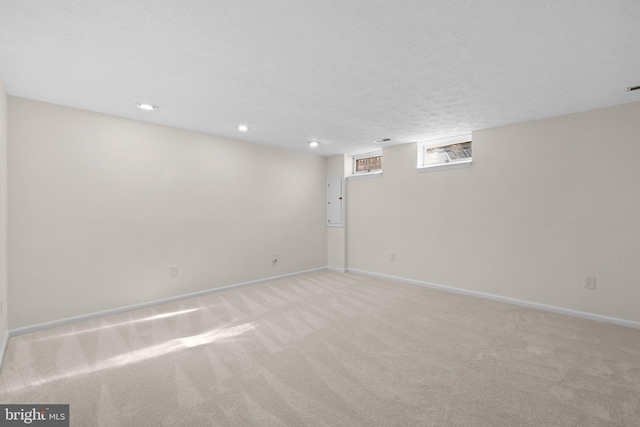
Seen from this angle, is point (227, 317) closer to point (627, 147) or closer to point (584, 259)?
point (584, 259)

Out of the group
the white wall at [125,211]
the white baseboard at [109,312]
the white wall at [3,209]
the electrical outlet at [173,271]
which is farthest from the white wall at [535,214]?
the white wall at [3,209]

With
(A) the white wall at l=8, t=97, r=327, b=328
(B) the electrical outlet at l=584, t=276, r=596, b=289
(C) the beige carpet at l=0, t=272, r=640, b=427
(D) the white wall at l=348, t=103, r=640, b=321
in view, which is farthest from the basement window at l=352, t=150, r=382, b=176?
(B) the electrical outlet at l=584, t=276, r=596, b=289

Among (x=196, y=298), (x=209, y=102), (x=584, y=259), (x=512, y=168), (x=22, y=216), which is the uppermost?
(x=209, y=102)

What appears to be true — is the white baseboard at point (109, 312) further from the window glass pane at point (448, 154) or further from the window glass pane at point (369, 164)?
the window glass pane at point (448, 154)

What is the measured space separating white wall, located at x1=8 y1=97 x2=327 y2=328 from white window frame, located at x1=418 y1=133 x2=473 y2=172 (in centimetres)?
227

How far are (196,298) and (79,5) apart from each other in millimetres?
3288

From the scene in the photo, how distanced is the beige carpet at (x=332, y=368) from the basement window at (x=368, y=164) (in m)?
2.65

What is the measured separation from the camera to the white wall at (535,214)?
9.82ft

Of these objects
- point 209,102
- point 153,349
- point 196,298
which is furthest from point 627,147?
point 196,298

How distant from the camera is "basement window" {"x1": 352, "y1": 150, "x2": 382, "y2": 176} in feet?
17.2

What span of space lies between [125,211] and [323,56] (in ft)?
9.34

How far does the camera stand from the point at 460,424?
1598mm

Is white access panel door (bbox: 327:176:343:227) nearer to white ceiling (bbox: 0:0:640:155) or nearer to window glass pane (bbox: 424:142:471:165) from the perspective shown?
window glass pane (bbox: 424:142:471:165)

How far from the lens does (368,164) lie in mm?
5445
